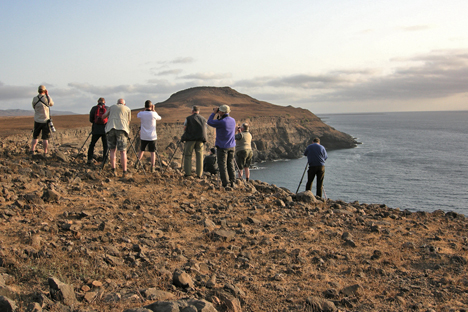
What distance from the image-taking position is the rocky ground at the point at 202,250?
416 centimetres

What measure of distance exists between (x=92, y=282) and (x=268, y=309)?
86.6 inches

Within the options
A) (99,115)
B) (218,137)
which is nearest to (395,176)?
(218,137)

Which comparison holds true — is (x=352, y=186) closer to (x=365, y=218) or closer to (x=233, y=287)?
(x=365, y=218)

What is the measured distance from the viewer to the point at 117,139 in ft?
31.2

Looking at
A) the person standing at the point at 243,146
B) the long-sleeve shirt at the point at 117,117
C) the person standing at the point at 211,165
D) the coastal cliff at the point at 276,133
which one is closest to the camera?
the long-sleeve shirt at the point at 117,117

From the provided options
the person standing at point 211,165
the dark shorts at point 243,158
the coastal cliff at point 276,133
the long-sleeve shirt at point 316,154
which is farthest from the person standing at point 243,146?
the coastal cliff at point 276,133

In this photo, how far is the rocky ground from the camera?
4.16 meters

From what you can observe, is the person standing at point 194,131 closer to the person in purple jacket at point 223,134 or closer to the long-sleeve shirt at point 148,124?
the person in purple jacket at point 223,134

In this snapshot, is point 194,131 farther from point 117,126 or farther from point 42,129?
point 42,129

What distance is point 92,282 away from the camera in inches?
165

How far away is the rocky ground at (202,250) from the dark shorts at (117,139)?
3.00 ft

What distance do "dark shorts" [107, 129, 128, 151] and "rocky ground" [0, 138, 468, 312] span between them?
91cm

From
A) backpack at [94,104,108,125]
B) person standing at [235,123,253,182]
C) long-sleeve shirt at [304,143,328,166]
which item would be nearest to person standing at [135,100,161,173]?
backpack at [94,104,108,125]

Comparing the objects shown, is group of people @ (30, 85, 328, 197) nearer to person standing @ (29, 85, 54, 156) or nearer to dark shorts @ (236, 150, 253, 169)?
person standing @ (29, 85, 54, 156)
